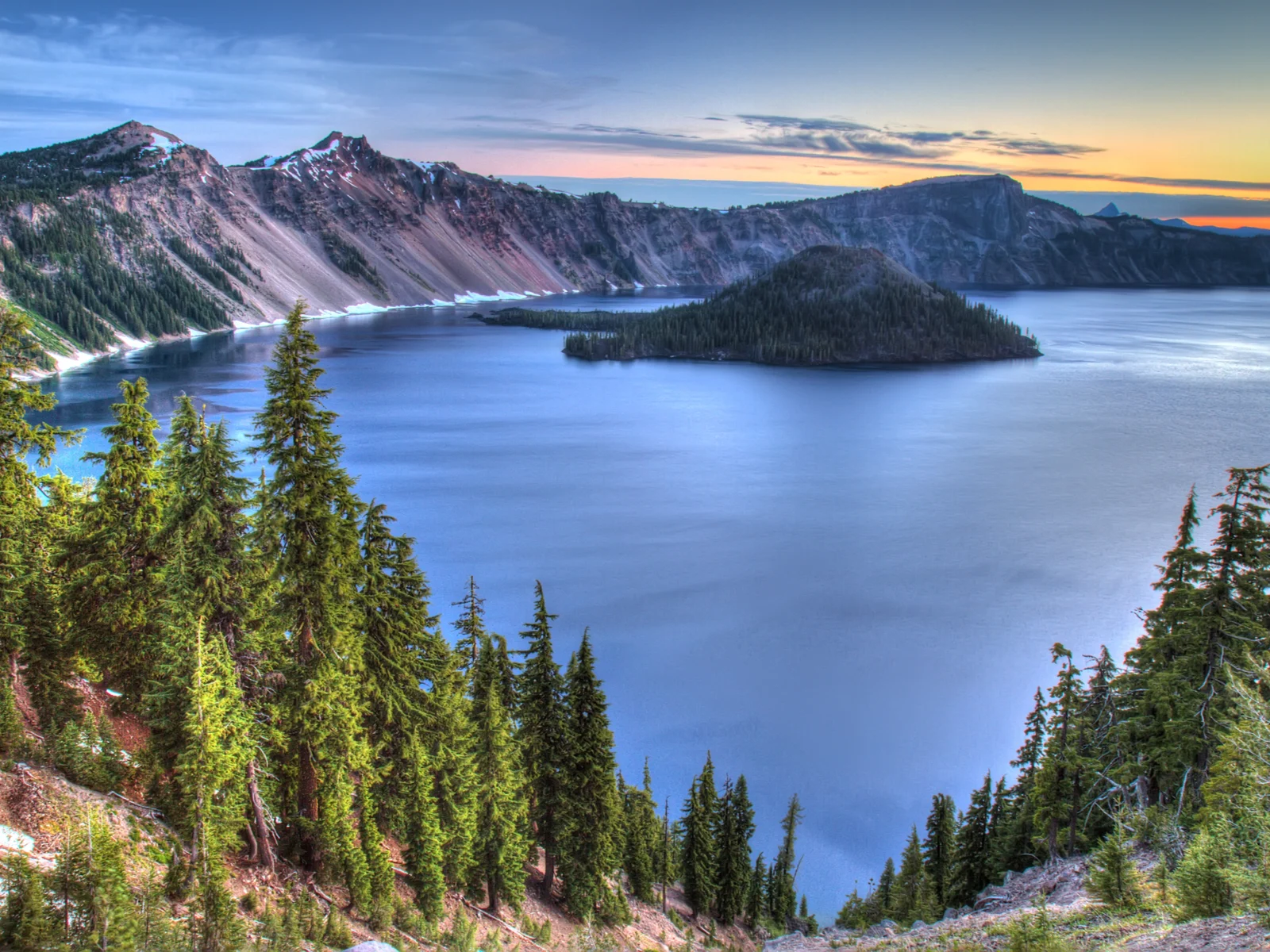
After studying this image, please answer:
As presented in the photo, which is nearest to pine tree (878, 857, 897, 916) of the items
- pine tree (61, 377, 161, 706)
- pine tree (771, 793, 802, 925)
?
pine tree (771, 793, 802, 925)

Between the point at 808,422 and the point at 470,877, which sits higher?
the point at 808,422

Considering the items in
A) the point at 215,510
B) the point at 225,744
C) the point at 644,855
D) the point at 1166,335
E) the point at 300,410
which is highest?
the point at 1166,335

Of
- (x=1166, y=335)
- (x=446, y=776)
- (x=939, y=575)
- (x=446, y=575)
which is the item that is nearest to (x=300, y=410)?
→ (x=446, y=776)

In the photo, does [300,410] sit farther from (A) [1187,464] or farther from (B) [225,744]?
(A) [1187,464]

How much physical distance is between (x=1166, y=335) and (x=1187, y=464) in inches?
5803

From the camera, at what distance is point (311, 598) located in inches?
651

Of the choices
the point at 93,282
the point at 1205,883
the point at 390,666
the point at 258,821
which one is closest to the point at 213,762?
the point at 258,821

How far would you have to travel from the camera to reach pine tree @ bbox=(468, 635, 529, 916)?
810 inches

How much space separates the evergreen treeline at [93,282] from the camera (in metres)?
131

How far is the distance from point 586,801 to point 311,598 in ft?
32.6

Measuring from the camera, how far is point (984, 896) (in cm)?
2400

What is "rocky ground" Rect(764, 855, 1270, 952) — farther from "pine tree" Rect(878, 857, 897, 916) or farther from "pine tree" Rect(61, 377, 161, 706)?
"pine tree" Rect(61, 377, 161, 706)

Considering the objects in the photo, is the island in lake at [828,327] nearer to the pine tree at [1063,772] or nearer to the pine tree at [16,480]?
the pine tree at [1063,772]

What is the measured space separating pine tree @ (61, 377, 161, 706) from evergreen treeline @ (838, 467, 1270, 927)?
66.2 feet
